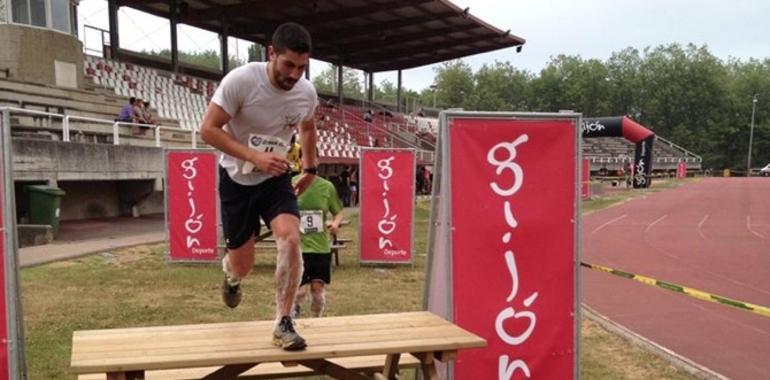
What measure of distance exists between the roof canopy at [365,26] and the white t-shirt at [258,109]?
1126 inches

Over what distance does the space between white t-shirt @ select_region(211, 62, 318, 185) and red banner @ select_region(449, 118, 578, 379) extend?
1079 mm

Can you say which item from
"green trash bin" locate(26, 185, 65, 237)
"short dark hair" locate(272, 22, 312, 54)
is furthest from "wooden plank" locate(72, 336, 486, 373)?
"green trash bin" locate(26, 185, 65, 237)

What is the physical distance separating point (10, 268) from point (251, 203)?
→ 60.7 inches

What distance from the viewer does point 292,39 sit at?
3.58 m

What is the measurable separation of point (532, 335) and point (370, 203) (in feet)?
24.6

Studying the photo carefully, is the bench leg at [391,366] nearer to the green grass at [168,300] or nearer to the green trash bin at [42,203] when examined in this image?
the green grass at [168,300]

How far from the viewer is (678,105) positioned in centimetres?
9525

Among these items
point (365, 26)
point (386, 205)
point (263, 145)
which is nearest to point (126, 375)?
point (263, 145)

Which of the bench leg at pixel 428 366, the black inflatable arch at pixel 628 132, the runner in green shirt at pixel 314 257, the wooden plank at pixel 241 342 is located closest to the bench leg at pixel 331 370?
the wooden plank at pixel 241 342

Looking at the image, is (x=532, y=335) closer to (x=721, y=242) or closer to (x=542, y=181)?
(x=542, y=181)

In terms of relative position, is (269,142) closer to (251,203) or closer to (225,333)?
(251,203)

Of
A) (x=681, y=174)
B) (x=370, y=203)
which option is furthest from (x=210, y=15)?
(x=681, y=174)

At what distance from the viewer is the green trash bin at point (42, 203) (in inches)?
535

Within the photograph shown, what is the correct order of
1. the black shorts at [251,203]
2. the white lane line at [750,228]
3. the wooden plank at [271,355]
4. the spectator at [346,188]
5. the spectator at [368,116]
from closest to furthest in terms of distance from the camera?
the wooden plank at [271,355], the black shorts at [251,203], the white lane line at [750,228], the spectator at [346,188], the spectator at [368,116]
